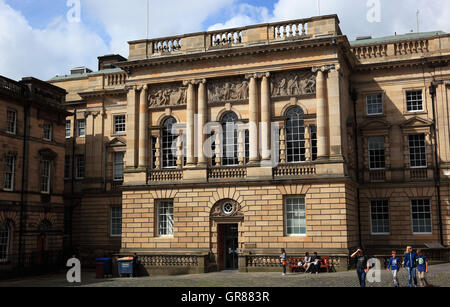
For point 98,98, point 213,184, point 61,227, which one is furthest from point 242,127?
point 61,227

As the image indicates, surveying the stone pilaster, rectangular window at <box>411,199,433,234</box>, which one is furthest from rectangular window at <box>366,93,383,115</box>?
the stone pilaster

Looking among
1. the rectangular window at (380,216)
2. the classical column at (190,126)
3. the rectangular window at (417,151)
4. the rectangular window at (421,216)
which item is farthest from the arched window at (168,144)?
the rectangular window at (421,216)

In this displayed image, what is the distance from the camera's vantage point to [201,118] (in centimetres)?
3278

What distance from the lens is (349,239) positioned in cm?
2945

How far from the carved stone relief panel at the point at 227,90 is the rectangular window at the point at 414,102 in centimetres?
1109

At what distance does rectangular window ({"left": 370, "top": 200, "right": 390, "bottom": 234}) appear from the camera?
1335 inches

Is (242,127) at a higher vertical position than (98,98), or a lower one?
lower

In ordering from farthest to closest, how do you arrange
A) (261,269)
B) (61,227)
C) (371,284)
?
(61,227) < (261,269) < (371,284)

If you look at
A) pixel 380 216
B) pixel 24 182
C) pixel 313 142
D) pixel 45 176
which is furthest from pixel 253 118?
pixel 45 176

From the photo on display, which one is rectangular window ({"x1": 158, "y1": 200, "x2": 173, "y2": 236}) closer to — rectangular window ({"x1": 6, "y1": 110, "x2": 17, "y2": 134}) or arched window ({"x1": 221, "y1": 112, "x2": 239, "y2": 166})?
arched window ({"x1": 221, "y1": 112, "x2": 239, "y2": 166})

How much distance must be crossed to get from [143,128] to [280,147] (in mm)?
9251

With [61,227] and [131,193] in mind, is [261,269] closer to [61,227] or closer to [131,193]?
[131,193]

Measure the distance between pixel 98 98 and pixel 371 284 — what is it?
1049 inches

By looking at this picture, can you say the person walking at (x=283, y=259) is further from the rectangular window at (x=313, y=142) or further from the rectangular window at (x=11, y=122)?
the rectangular window at (x=11, y=122)
